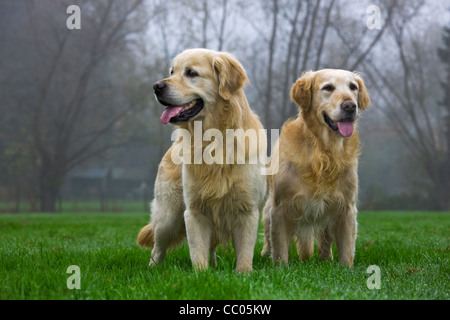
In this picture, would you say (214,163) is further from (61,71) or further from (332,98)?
(61,71)

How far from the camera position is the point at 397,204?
2128 centimetres

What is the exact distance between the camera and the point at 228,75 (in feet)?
11.1

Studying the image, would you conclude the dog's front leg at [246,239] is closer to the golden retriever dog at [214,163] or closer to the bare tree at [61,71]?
the golden retriever dog at [214,163]

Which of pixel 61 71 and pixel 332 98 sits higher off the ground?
pixel 61 71

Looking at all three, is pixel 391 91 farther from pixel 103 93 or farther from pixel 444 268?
pixel 444 268

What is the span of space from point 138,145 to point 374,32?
13540 mm

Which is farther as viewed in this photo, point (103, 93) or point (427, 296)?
point (103, 93)

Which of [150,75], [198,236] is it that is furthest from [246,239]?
[150,75]

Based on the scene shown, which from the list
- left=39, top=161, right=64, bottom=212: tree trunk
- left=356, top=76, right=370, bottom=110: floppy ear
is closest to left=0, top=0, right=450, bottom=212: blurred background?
left=39, top=161, right=64, bottom=212: tree trunk

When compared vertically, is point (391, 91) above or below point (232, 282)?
above

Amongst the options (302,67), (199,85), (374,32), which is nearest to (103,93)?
(302,67)

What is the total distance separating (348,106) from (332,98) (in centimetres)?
17

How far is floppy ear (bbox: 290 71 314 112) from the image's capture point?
151 inches

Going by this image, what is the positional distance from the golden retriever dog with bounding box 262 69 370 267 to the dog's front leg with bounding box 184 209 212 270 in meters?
0.67
